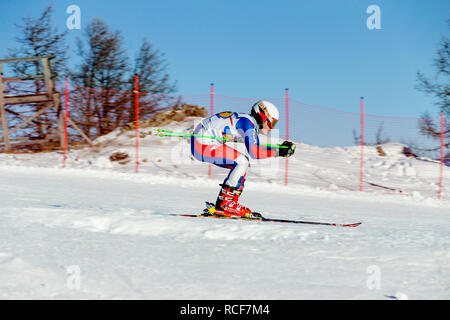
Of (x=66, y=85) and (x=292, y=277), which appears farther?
(x=66, y=85)

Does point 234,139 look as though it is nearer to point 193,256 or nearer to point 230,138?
point 230,138

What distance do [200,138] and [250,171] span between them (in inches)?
356

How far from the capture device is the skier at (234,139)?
4.60 metres

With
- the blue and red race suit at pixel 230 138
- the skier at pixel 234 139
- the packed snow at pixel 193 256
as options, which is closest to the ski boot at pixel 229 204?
the skier at pixel 234 139

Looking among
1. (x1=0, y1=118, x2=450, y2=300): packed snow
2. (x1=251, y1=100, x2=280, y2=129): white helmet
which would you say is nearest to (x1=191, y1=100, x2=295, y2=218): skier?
(x1=251, y1=100, x2=280, y2=129): white helmet

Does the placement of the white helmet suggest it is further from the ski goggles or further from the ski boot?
the ski boot

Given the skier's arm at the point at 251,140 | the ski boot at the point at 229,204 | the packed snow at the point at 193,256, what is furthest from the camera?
the ski boot at the point at 229,204

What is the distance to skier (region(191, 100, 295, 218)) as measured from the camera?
181 inches

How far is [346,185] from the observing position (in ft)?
44.2

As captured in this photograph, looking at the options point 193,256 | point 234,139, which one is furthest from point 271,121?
point 193,256

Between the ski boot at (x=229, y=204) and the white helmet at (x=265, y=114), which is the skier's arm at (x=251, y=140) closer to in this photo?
the white helmet at (x=265, y=114)
